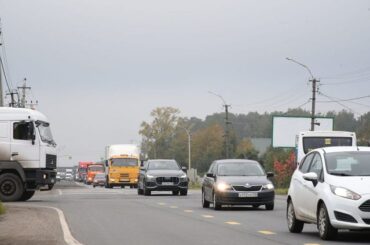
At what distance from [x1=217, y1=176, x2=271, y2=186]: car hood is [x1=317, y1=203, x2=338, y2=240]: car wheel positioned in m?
9.84

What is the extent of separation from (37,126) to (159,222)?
12.4 meters

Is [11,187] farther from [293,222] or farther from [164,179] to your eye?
[293,222]

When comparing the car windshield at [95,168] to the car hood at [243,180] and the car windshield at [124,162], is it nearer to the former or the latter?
the car windshield at [124,162]

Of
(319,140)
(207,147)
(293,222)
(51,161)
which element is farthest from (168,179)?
(207,147)

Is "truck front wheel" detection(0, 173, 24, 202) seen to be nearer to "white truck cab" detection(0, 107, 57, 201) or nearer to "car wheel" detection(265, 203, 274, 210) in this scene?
"white truck cab" detection(0, 107, 57, 201)

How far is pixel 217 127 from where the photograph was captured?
153125 millimetres

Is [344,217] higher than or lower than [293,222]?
higher

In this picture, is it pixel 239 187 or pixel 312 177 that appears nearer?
pixel 312 177

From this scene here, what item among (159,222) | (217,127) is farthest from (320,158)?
(217,127)

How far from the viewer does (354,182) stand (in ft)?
45.4

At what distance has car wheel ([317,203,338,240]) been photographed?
1394 cm

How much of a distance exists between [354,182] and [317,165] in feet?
4.71

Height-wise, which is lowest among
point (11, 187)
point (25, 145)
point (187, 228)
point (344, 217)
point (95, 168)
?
point (95, 168)

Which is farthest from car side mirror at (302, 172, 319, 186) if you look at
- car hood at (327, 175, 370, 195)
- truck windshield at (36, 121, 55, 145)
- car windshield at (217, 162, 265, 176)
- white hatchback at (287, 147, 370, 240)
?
truck windshield at (36, 121, 55, 145)
